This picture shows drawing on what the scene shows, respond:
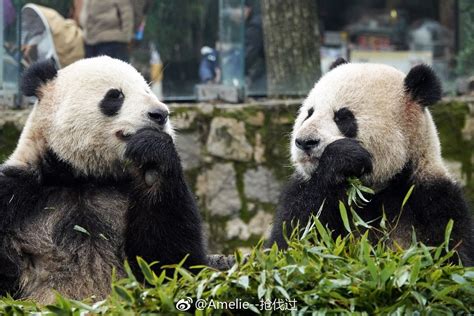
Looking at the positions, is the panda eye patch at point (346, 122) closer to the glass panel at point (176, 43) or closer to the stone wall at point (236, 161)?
the stone wall at point (236, 161)

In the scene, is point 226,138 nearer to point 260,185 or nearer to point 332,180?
point 260,185

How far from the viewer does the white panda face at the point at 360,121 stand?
7.13 m

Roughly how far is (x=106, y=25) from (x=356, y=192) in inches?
241

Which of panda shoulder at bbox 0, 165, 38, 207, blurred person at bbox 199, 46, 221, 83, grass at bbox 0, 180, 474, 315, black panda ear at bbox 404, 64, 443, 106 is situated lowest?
grass at bbox 0, 180, 474, 315

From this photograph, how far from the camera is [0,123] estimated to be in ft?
37.3

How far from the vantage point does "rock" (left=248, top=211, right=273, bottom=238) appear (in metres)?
11.9

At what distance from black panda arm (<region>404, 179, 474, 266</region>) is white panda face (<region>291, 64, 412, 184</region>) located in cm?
28

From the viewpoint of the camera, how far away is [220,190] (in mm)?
11953

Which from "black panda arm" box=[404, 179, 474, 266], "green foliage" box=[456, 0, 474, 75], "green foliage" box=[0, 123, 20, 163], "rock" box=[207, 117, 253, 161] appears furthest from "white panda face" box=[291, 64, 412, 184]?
"green foliage" box=[456, 0, 474, 75]

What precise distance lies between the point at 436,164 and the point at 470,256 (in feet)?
2.38

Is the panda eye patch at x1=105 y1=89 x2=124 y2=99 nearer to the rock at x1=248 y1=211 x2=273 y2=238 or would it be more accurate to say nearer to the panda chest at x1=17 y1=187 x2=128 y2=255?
the panda chest at x1=17 y1=187 x2=128 y2=255

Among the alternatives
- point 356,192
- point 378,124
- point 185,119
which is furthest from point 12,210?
point 185,119

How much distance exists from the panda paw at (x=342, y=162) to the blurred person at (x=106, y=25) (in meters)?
5.65

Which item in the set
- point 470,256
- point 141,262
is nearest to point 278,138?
point 470,256
